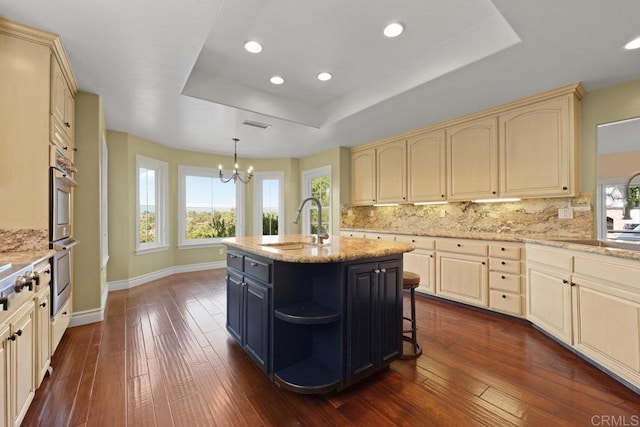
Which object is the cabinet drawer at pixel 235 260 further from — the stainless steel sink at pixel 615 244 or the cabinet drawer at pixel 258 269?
the stainless steel sink at pixel 615 244

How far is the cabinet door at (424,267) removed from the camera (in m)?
3.78

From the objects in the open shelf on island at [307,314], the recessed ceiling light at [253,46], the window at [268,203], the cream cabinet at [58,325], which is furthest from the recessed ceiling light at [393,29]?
the window at [268,203]

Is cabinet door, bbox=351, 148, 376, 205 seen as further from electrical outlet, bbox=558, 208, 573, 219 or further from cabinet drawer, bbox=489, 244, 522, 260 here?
electrical outlet, bbox=558, 208, 573, 219

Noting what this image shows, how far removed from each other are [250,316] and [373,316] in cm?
98

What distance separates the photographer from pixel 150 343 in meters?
2.56

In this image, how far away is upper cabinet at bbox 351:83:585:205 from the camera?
2.90 metres

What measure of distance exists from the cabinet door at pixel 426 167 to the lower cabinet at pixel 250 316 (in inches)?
120

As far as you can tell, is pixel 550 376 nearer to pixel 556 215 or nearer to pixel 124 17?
pixel 556 215

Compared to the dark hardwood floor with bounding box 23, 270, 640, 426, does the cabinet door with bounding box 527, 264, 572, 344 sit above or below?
above

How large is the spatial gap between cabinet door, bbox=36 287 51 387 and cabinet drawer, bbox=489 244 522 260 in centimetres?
404

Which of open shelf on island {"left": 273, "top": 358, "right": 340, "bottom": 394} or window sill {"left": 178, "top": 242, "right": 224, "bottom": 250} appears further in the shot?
window sill {"left": 178, "top": 242, "right": 224, "bottom": 250}

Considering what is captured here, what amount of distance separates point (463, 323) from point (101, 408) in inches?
126

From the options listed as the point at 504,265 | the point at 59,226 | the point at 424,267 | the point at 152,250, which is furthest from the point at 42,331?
the point at 504,265

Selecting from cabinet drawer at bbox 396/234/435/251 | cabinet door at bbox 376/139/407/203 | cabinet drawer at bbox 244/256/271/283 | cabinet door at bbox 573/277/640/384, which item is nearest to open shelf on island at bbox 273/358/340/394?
cabinet drawer at bbox 244/256/271/283
